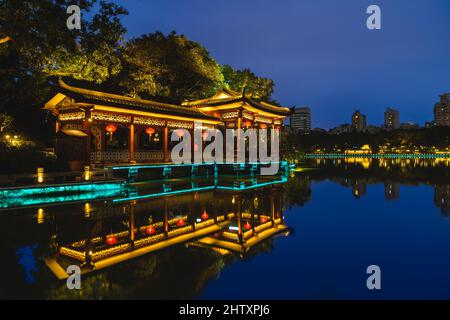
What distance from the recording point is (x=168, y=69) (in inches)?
974

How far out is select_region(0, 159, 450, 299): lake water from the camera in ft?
13.5

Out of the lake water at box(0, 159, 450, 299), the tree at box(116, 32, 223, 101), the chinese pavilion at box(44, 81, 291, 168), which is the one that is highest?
the tree at box(116, 32, 223, 101)

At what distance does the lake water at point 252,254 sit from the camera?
13.5 feet

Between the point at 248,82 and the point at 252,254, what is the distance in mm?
29940

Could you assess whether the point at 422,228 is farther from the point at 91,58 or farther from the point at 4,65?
the point at 4,65

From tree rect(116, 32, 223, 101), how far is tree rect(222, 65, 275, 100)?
14.8ft

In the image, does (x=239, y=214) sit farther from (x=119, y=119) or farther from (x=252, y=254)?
(x=119, y=119)

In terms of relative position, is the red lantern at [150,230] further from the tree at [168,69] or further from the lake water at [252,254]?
the tree at [168,69]

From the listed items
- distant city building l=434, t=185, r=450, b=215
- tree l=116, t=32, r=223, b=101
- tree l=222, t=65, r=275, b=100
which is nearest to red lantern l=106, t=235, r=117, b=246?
distant city building l=434, t=185, r=450, b=215

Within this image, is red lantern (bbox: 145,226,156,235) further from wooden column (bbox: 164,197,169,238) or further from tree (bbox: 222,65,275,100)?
tree (bbox: 222,65,275,100)

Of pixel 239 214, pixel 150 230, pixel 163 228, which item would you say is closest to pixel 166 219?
pixel 163 228

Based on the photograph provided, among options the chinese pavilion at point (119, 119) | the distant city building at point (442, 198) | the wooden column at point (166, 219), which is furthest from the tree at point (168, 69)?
the distant city building at point (442, 198)

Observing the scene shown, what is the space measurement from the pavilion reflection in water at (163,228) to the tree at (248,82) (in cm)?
2407
